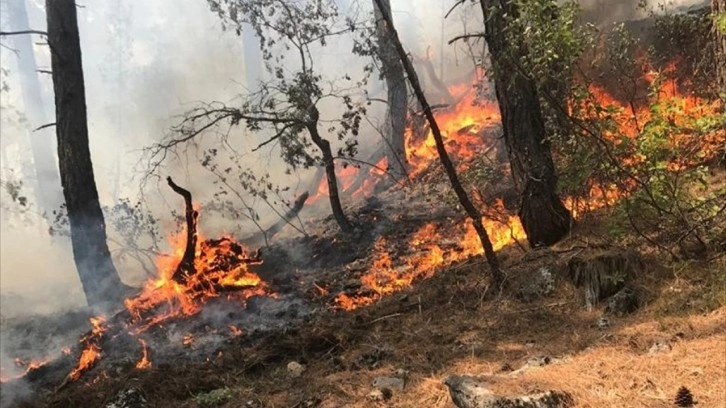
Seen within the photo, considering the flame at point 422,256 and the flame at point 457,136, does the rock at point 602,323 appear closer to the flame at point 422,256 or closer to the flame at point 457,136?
the flame at point 422,256

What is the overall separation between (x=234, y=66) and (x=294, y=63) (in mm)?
3350

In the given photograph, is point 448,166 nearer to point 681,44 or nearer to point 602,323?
point 602,323

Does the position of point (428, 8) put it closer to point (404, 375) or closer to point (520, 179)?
point (520, 179)

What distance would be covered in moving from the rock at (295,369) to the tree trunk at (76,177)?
16.5 ft

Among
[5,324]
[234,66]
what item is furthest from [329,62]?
[5,324]

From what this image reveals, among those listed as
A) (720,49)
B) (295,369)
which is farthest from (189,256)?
(720,49)

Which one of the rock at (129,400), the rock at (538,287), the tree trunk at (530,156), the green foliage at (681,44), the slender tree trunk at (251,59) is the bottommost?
the rock at (129,400)

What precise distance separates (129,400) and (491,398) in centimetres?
343

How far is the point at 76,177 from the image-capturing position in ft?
30.5

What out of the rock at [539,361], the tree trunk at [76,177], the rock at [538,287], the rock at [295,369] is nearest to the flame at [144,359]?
the rock at [295,369]

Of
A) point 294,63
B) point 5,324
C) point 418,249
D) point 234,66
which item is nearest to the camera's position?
point 418,249

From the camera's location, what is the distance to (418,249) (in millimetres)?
9070

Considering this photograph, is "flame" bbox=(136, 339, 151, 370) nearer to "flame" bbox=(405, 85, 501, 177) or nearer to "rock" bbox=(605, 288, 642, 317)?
"rock" bbox=(605, 288, 642, 317)

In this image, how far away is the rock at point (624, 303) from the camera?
17.3 feet
